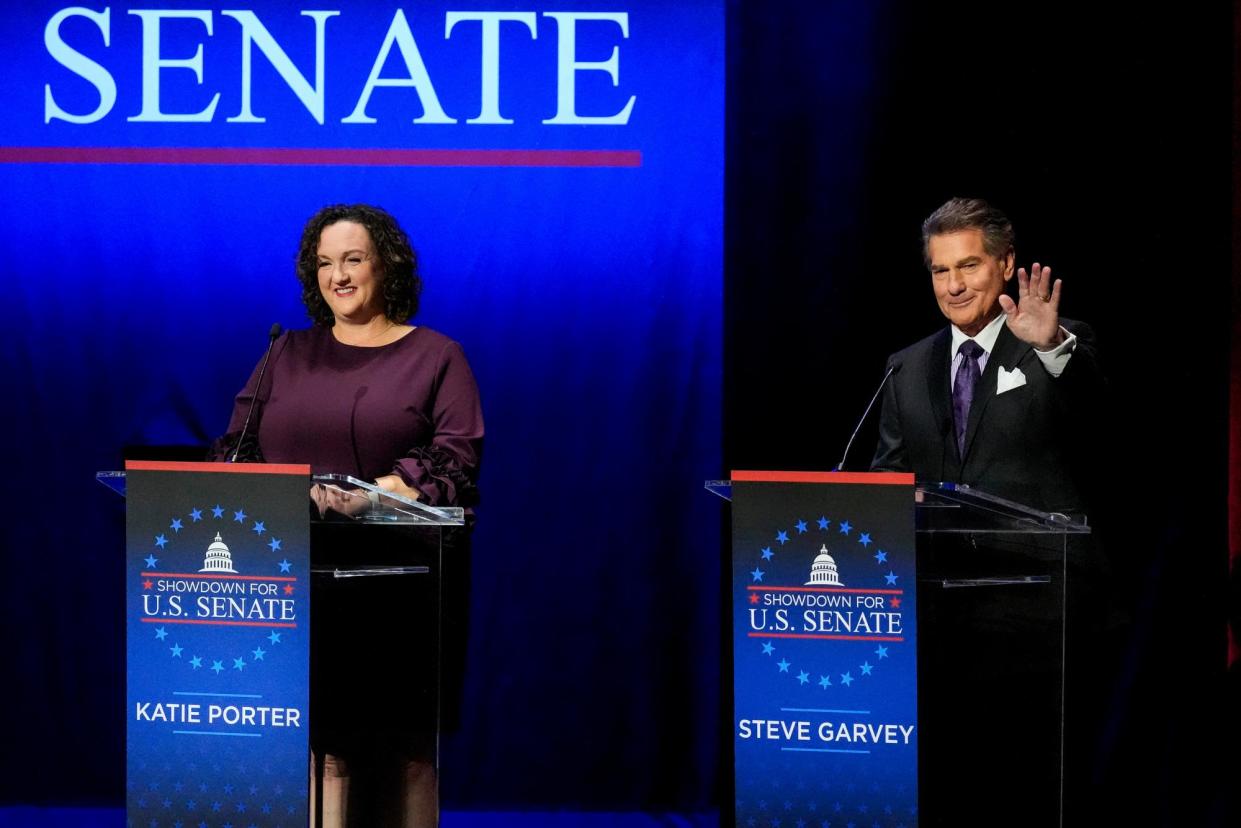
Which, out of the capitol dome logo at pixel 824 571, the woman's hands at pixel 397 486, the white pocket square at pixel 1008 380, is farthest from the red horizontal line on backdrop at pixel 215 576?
the white pocket square at pixel 1008 380

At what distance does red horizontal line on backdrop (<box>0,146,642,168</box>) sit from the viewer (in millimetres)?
4566

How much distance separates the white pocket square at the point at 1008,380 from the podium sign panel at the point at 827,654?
102 centimetres

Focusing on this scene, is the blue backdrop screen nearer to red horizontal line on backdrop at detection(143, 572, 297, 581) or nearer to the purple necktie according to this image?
the purple necktie

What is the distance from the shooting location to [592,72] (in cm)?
456

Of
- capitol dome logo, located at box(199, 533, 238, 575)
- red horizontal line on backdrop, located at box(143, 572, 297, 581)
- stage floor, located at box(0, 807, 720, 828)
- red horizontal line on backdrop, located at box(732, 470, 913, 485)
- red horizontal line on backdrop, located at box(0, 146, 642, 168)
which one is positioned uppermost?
red horizontal line on backdrop, located at box(0, 146, 642, 168)

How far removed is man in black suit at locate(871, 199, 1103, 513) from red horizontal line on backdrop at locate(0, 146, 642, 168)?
1.36 meters

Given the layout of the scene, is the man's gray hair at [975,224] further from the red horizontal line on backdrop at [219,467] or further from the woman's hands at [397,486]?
the red horizontal line on backdrop at [219,467]

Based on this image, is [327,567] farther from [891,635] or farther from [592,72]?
[592,72]

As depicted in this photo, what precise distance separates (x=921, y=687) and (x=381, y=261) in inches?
71.1

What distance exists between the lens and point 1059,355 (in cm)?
336

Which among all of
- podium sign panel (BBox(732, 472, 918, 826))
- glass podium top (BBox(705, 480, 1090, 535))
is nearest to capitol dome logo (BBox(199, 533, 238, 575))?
podium sign panel (BBox(732, 472, 918, 826))

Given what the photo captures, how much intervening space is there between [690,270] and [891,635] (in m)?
2.21

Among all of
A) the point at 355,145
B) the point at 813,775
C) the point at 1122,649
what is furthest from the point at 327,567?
the point at 1122,649

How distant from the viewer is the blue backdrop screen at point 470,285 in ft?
14.9
